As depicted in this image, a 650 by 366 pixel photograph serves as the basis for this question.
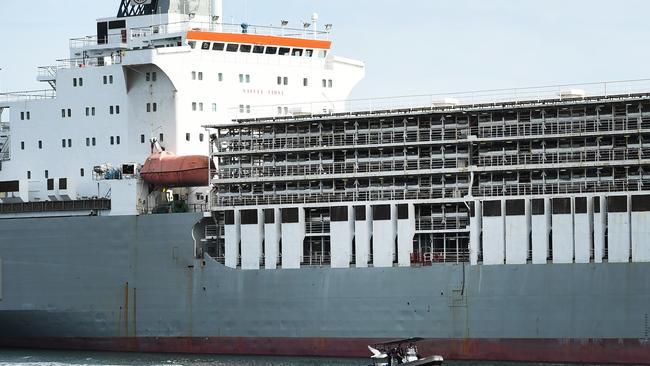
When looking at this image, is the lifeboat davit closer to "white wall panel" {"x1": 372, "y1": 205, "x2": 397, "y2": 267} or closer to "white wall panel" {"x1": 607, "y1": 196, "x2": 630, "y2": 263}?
"white wall panel" {"x1": 372, "y1": 205, "x2": 397, "y2": 267}

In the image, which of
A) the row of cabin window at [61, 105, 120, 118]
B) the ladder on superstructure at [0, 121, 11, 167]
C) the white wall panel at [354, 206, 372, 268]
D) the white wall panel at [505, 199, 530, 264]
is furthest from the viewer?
the ladder on superstructure at [0, 121, 11, 167]

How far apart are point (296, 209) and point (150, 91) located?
8459 millimetres

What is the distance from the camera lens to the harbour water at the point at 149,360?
46.4 m

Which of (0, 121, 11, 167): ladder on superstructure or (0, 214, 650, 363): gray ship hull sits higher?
(0, 121, 11, 167): ladder on superstructure

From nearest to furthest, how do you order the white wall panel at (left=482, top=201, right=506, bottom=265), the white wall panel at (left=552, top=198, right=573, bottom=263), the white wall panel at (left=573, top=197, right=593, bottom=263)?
the white wall panel at (left=573, top=197, right=593, bottom=263), the white wall panel at (left=552, top=198, right=573, bottom=263), the white wall panel at (left=482, top=201, right=506, bottom=265)

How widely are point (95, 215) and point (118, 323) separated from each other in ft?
13.4

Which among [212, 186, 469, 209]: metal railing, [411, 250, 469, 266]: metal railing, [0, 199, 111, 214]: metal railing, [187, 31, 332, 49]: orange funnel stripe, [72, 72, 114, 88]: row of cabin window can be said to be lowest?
[411, 250, 469, 266]: metal railing

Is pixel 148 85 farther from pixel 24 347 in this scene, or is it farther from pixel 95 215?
pixel 24 347

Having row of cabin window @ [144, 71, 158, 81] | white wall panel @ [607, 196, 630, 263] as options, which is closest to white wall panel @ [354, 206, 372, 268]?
white wall panel @ [607, 196, 630, 263]

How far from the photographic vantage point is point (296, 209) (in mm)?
48719

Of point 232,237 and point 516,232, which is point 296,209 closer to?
point 232,237

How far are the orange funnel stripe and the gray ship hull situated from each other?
25.9 feet

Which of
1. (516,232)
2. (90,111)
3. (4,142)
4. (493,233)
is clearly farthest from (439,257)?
(4,142)

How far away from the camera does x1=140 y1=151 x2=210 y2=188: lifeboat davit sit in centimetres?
5072
